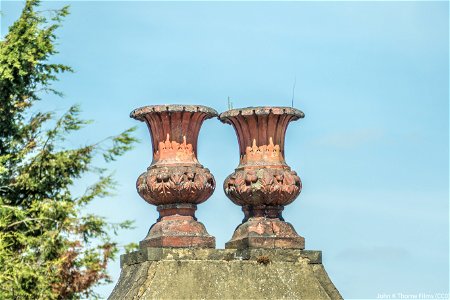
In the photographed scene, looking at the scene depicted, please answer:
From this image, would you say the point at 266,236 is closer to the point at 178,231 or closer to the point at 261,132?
the point at 178,231

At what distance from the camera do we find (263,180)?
37.9 ft

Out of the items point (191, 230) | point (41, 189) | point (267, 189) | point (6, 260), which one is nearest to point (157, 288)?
point (191, 230)

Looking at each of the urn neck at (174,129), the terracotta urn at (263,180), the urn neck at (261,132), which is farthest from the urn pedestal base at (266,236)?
the urn neck at (174,129)

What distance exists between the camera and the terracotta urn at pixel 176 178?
11.4 m

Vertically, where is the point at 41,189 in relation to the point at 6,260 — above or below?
above

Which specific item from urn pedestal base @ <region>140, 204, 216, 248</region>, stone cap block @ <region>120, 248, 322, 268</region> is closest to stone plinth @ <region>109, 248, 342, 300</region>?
stone cap block @ <region>120, 248, 322, 268</region>

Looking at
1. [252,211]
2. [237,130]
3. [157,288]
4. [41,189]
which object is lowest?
[157,288]

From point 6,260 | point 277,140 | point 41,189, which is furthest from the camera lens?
point 41,189

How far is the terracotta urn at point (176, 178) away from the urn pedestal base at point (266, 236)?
288 millimetres

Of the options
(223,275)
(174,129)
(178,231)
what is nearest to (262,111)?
(174,129)

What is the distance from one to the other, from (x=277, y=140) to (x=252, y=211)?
28.1 inches

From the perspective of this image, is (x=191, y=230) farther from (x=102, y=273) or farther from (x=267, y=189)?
(x=102, y=273)

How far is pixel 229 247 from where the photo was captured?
1172 cm

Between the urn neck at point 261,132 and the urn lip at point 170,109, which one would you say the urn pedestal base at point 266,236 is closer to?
the urn neck at point 261,132
